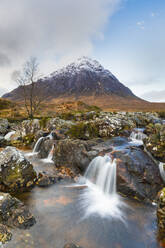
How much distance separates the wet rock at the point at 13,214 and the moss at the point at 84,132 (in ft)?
31.6

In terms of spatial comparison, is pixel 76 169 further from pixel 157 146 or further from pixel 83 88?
pixel 83 88

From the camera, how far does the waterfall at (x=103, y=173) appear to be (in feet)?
25.5

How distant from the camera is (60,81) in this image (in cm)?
19775

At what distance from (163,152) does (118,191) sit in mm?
3624

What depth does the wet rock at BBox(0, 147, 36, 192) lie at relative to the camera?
711 centimetres

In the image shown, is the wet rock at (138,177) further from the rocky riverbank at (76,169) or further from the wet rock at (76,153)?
the wet rock at (76,153)

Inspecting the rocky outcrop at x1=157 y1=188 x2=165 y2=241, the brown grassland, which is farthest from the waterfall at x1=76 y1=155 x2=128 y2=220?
the brown grassland

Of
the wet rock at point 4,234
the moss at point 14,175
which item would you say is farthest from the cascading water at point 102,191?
A: the moss at point 14,175

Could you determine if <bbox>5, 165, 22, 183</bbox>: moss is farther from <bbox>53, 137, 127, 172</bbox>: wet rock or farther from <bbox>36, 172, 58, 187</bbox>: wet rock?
<bbox>53, 137, 127, 172</bbox>: wet rock

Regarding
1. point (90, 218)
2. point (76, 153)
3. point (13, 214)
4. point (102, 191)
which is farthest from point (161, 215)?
point (76, 153)

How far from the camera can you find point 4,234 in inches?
174

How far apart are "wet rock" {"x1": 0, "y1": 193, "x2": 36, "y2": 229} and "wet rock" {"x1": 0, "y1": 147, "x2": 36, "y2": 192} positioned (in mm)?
1966

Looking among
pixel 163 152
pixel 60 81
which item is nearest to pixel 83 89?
pixel 60 81

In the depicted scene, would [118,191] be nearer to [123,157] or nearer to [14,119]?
[123,157]
